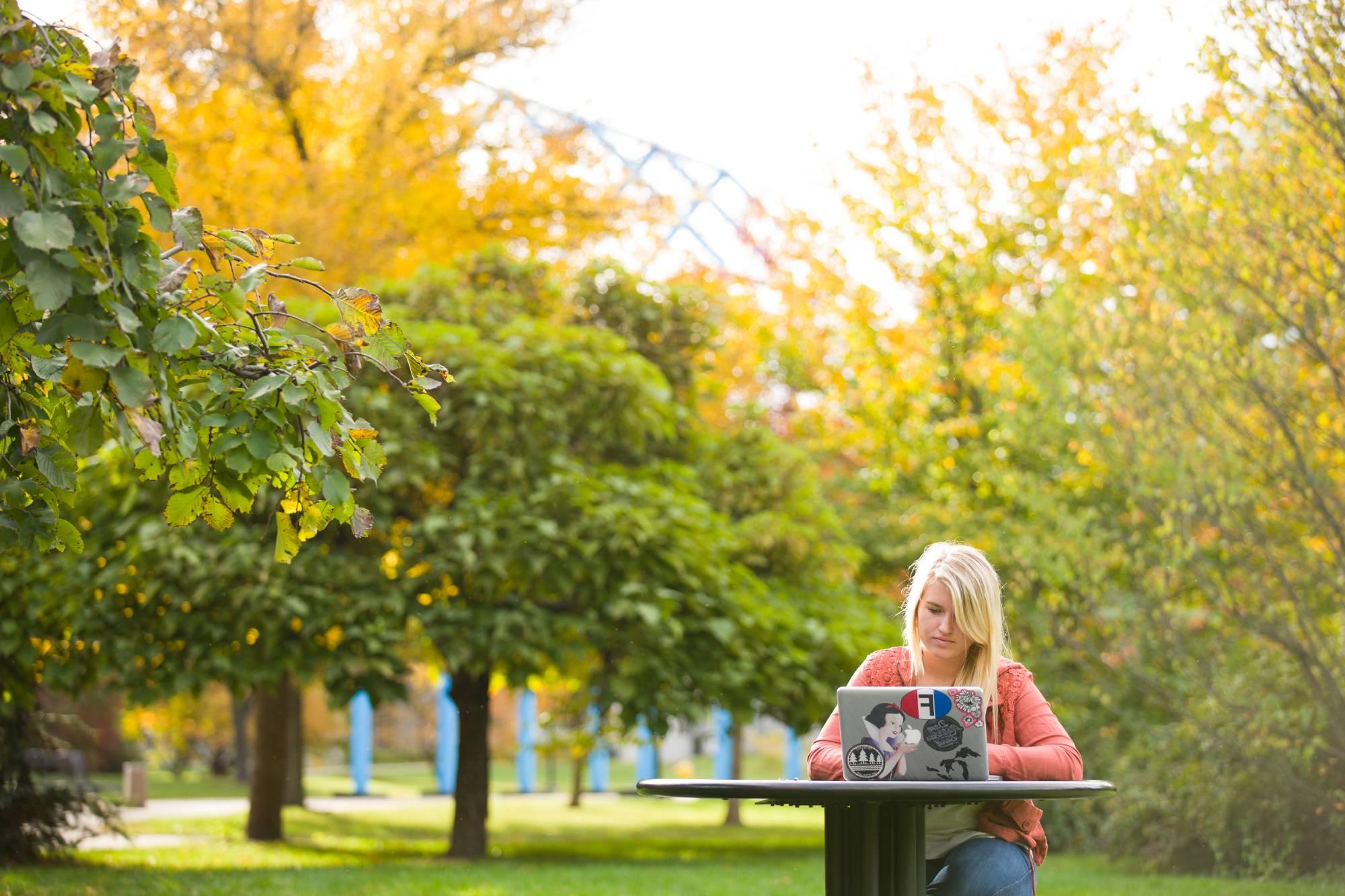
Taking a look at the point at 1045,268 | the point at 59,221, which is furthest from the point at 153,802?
the point at 59,221

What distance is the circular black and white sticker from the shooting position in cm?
305

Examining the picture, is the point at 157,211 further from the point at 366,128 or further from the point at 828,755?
the point at 366,128

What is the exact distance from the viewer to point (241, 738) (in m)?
22.7

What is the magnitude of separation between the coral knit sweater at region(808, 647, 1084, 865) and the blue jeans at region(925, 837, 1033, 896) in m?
0.04

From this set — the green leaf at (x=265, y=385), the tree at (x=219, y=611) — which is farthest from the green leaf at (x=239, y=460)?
the tree at (x=219, y=611)

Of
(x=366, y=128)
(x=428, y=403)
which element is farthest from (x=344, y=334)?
(x=366, y=128)

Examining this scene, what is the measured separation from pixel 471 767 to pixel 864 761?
7.42 meters

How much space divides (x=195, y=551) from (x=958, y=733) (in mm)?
6655

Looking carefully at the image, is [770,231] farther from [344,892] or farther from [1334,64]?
[344,892]

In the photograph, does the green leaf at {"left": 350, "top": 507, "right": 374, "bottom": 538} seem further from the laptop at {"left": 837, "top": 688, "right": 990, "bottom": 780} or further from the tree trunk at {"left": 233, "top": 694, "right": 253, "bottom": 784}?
the tree trunk at {"left": 233, "top": 694, "right": 253, "bottom": 784}

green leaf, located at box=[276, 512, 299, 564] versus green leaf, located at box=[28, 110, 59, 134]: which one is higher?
green leaf, located at box=[28, 110, 59, 134]

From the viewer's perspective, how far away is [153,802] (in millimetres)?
17016

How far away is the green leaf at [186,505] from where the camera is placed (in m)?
3.29

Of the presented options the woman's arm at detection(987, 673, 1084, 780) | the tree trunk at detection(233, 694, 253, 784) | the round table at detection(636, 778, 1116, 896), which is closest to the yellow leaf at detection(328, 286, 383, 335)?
the round table at detection(636, 778, 1116, 896)
